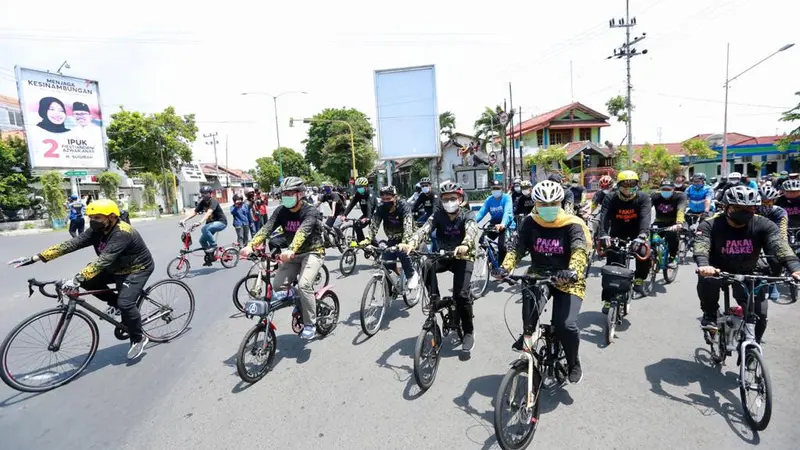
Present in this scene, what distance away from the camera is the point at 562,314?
357 cm

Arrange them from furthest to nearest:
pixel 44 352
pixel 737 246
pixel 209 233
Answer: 1. pixel 209 233
2. pixel 44 352
3. pixel 737 246

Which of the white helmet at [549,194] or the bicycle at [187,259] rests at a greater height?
the white helmet at [549,194]

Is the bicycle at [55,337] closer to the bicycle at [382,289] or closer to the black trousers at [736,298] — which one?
the bicycle at [382,289]

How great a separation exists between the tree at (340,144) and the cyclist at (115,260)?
47097 mm

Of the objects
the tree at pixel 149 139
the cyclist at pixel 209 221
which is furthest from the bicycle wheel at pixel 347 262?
the tree at pixel 149 139

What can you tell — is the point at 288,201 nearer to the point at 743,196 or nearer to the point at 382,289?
the point at 382,289

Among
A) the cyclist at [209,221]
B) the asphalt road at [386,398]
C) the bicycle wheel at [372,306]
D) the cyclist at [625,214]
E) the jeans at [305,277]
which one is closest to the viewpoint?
the asphalt road at [386,398]

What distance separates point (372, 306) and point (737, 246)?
3879mm

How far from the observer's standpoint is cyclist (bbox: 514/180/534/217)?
9328 mm

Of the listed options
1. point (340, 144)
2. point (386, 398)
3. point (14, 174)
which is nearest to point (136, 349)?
point (386, 398)

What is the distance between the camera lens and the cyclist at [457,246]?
4.68 m

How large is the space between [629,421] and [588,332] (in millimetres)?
2031

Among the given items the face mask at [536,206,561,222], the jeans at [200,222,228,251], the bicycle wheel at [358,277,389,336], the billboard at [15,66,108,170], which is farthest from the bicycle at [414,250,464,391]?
the billboard at [15,66,108,170]

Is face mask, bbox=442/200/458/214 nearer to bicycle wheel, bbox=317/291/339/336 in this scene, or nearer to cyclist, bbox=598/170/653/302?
bicycle wheel, bbox=317/291/339/336
